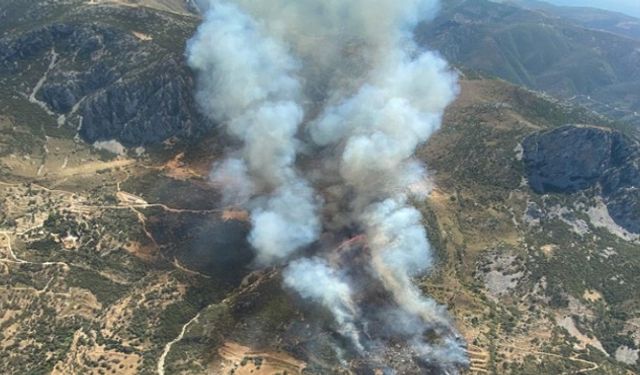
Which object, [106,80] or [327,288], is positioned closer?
[327,288]

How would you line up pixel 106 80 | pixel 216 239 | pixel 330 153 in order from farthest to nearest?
pixel 106 80 < pixel 330 153 < pixel 216 239

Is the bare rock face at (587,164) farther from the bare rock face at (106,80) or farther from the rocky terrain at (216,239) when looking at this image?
the bare rock face at (106,80)

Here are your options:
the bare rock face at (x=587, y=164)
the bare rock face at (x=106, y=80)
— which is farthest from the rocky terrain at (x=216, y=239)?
the bare rock face at (x=106, y=80)

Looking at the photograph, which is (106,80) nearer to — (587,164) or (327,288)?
(327,288)

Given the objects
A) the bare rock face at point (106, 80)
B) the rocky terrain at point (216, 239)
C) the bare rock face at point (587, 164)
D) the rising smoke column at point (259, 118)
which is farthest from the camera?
the bare rock face at point (106, 80)

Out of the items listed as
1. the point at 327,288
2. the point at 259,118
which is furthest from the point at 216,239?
the point at 259,118

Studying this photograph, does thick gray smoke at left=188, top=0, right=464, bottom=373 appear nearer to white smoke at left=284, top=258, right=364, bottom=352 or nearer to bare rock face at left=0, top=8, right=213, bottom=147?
white smoke at left=284, top=258, right=364, bottom=352

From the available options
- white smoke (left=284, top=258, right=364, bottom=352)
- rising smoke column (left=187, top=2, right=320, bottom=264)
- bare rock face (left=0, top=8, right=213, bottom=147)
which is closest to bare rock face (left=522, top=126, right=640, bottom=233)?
rising smoke column (left=187, top=2, right=320, bottom=264)
